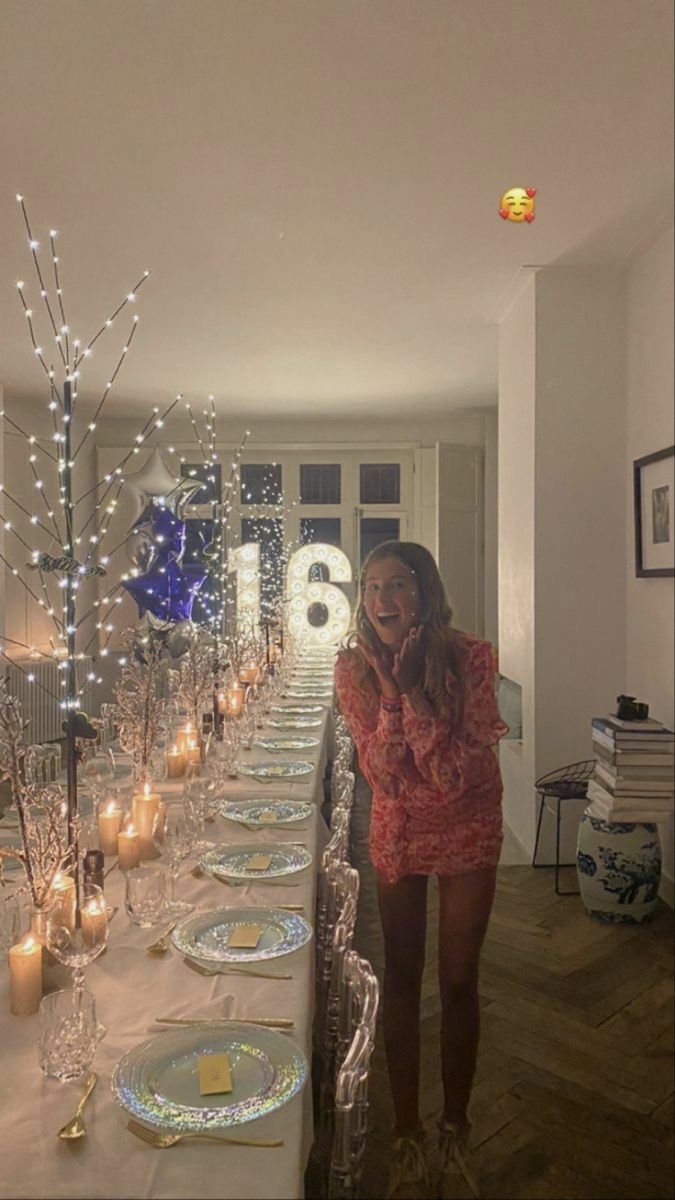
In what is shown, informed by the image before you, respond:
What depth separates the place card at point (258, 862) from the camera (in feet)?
6.36

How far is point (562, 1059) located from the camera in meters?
2.37

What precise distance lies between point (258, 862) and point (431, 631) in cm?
67

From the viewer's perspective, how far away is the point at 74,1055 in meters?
1.19

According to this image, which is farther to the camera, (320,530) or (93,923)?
(320,530)

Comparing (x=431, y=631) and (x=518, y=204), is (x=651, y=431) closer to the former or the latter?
(x=518, y=204)

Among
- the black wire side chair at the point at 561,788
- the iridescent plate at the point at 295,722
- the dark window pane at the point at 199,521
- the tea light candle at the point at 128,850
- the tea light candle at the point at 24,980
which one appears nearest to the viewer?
the tea light candle at the point at 24,980

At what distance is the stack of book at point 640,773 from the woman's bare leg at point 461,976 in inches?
59.2

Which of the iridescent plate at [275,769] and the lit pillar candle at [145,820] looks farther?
the iridescent plate at [275,769]

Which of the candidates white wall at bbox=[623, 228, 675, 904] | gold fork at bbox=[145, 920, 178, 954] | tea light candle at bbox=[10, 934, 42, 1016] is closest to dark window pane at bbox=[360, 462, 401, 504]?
white wall at bbox=[623, 228, 675, 904]

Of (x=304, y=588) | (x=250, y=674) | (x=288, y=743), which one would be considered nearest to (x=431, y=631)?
(x=288, y=743)

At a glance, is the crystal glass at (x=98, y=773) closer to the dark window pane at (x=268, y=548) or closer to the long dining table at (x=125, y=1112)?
the long dining table at (x=125, y=1112)

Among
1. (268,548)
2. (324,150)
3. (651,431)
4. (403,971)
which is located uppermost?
(324,150)

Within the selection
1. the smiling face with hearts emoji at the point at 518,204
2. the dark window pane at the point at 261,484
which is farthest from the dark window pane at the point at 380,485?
the smiling face with hearts emoji at the point at 518,204

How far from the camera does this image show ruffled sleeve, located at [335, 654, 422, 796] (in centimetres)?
186
